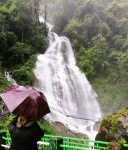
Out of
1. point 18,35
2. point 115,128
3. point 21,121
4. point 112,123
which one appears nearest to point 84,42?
point 18,35

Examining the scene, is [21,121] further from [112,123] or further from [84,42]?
[84,42]

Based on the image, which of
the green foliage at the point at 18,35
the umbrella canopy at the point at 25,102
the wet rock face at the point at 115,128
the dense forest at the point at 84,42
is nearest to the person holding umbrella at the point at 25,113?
the umbrella canopy at the point at 25,102

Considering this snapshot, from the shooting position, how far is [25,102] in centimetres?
239

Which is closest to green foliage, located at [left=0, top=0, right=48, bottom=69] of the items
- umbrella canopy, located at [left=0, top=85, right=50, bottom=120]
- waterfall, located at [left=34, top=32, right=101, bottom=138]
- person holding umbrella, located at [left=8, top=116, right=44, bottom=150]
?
waterfall, located at [left=34, top=32, right=101, bottom=138]

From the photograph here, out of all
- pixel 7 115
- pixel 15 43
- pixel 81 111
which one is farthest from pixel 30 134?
pixel 15 43

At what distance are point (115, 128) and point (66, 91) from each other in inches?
414

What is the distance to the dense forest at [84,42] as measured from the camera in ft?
59.0

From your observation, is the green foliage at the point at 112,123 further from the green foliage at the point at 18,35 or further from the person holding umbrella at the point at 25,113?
the green foliage at the point at 18,35

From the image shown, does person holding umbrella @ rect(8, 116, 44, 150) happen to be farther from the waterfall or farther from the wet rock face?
the waterfall

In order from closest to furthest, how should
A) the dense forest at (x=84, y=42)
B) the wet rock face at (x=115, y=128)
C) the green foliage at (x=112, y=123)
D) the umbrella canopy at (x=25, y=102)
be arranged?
the umbrella canopy at (x=25, y=102) < the wet rock face at (x=115, y=128) < the green foliage at (x=112, y=123) < the dense forest at (x=84, y=42)

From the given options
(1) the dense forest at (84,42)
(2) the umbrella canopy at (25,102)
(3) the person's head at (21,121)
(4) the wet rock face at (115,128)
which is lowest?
(4) the wet rock face at (115,128)

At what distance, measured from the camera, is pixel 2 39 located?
53.8 ft

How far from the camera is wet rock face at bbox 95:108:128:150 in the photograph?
19.6 feet

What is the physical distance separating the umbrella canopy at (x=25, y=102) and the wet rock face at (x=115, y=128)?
415 centimetres
